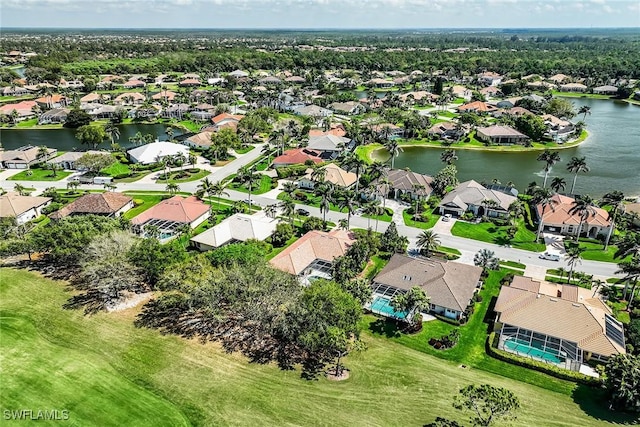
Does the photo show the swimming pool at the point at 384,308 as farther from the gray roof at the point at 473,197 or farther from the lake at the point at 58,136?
the lake at the point at 58,136

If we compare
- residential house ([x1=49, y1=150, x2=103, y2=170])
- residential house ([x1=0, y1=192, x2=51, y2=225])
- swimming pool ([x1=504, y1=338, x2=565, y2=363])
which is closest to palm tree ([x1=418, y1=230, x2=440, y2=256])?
swimming pool ([x1=504, y1=338, x2=565, y2=363])

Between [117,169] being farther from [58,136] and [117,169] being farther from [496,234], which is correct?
[496,234]

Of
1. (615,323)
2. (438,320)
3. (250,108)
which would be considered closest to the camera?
(615,323)

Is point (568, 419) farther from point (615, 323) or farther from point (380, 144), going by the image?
point (380, 144)

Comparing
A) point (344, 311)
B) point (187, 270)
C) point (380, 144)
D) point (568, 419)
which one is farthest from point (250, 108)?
point (568, 419)

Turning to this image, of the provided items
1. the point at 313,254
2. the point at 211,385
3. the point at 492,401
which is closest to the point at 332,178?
the point at 313,254

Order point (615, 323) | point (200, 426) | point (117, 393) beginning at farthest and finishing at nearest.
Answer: point (615, 323) → point (117, 393) → point (200, 426)

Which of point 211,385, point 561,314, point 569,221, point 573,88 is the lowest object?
point 211,385
